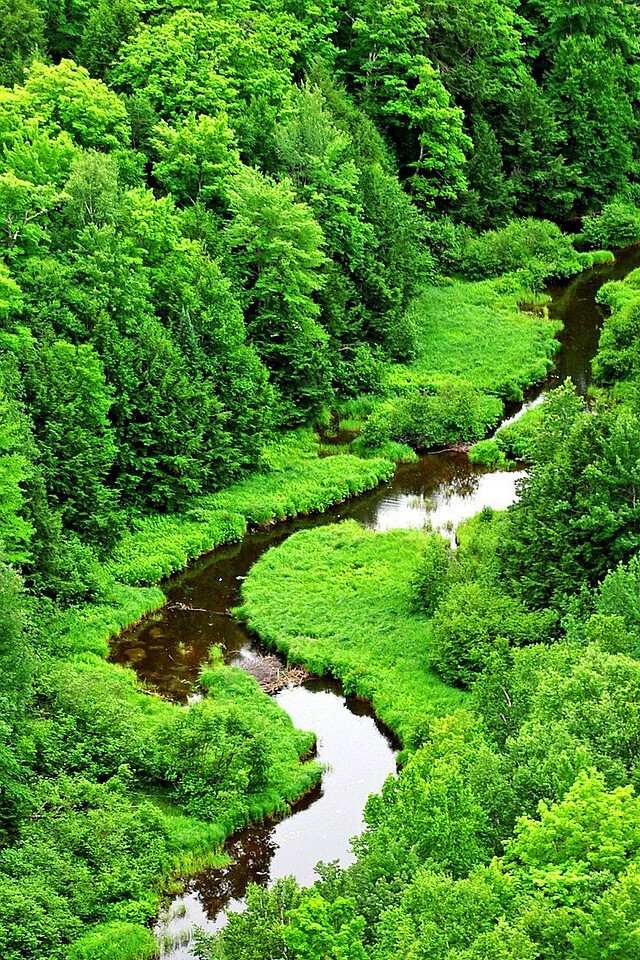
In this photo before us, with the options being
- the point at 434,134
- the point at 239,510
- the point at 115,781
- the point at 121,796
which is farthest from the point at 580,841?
the point at 434,134

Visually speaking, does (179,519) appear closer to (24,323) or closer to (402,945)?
(24,323)

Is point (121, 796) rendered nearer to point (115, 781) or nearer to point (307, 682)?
point (115, 781)

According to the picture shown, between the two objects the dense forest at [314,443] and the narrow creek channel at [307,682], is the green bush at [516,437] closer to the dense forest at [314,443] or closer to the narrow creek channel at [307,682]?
the dense forest at [314,443]

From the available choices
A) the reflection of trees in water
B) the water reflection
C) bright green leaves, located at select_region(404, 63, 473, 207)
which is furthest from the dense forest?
the reflection of trees in water

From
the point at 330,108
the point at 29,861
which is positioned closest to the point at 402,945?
the point at 29,861

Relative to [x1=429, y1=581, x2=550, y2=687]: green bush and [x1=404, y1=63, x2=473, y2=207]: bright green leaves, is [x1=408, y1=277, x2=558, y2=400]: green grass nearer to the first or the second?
[x1=404, y1=63, x2=473, y2=207]: bright green leaves

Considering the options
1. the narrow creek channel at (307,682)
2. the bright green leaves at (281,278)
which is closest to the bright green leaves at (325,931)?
the narrow creek channel at (307,682)
